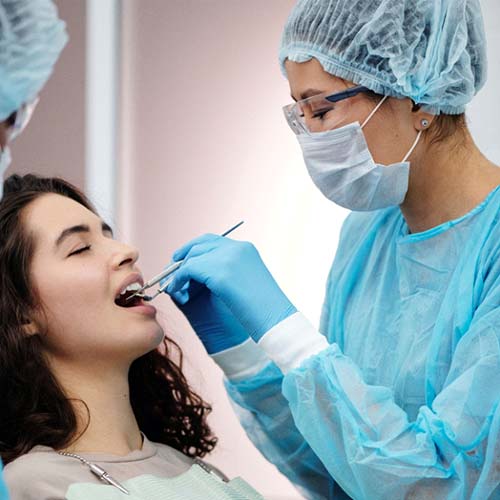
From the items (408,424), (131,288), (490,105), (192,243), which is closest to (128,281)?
(131,288)

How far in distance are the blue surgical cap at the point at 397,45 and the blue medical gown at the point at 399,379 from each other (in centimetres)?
22

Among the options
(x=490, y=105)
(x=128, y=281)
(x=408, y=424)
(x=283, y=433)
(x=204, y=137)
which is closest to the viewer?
(x=408, y=424)

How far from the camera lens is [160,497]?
1.61 meters

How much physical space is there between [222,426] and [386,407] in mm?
1243

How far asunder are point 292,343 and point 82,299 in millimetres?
399

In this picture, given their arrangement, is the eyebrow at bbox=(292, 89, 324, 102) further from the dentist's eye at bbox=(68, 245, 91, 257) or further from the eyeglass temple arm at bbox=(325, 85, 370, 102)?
the dentist's eye at bbox=(68, 245, 91, 257)

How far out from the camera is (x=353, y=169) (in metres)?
1.69

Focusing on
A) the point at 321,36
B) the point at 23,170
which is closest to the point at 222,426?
the point at 23,170

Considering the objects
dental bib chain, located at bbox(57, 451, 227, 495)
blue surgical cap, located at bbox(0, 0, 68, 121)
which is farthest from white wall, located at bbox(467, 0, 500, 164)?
blue surgical cap, located at bbox(0, 0, 68, 121)

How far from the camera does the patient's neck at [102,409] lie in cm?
169

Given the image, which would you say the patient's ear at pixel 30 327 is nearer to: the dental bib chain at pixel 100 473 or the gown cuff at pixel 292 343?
the dental bib chain at pixel 100 473

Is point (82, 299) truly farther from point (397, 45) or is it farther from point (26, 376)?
point (397, 45)

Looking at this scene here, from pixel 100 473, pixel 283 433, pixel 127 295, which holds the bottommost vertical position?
pixel 283 433

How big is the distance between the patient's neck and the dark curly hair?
0.03m
